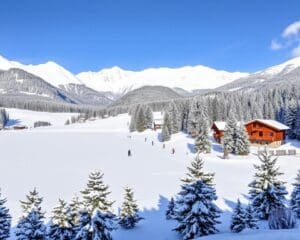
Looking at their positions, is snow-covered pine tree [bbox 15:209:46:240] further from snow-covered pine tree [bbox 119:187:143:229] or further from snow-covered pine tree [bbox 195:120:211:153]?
snow-covered pine tree [bbox 195:120:211:153]

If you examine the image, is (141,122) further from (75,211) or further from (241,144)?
(75,211)

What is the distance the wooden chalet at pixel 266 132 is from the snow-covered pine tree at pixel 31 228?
57354 mm

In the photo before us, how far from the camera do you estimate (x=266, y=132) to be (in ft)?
234

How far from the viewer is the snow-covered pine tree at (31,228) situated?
19.7 meters

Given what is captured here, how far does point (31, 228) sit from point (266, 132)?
58484mm

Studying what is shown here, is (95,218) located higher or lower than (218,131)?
lower

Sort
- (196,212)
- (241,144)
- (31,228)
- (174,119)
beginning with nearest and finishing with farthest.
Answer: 1. (31,228)
2. (196,212)
3. (241,144)
4. (174,119)

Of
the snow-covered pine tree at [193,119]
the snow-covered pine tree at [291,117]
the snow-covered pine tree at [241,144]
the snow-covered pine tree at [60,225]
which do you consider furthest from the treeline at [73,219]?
the snow-covered pine tree at [291,117]

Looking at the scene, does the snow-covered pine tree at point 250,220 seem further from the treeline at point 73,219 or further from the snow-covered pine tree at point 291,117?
the snow-covered pine tree at point 291,117

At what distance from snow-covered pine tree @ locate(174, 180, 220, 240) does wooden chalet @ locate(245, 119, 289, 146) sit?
51.6 metres

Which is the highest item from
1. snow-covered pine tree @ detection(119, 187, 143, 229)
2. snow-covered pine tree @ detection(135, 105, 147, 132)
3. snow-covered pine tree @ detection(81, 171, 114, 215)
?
snow-covered pine tree @ detection(135, 105, 147, 132)

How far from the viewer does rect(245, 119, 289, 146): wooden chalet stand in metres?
70.4

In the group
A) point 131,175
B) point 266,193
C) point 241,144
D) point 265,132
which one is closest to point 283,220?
point 266,193

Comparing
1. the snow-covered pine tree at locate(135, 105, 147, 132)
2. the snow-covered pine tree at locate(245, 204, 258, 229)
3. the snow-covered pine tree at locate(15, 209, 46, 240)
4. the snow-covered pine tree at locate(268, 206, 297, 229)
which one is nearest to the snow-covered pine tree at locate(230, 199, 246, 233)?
the snow-covered pine tree at locate(245, 204, 258, 229)
